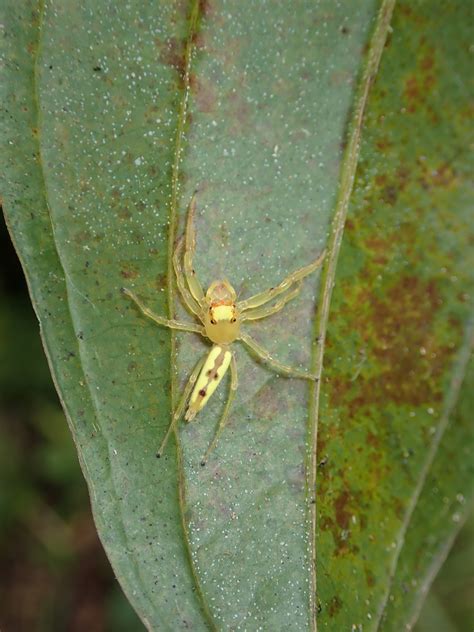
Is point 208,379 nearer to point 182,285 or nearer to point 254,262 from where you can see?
point 182,285

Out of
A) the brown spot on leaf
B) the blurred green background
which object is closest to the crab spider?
the brown spot on leaf

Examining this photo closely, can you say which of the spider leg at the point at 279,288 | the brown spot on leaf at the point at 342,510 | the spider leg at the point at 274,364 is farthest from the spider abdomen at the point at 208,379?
the brown spot on leaf at the point at 342,510

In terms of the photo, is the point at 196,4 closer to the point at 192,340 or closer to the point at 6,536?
the point at 192,340

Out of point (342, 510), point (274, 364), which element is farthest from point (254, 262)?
point (342, 510)

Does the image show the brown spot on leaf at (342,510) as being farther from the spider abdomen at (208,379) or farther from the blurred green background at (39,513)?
the blurred green background at (39,513)

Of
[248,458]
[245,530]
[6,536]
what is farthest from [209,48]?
[6,536]

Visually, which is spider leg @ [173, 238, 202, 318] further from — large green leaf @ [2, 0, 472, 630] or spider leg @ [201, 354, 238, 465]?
spider leg @ [201, 354, 238, 465]
